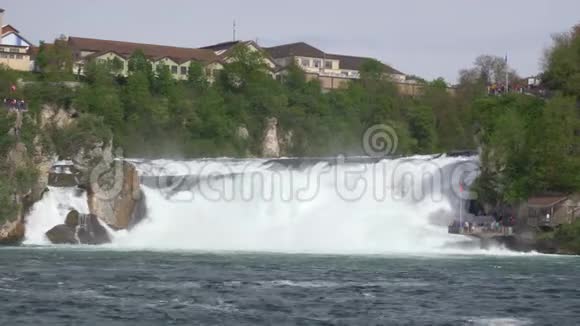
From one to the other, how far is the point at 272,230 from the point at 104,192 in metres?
10.1

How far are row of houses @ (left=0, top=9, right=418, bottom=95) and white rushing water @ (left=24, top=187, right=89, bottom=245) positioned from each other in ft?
82.8

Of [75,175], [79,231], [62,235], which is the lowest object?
[62,235]

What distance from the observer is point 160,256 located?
50.8 metres

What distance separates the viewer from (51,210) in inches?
2443

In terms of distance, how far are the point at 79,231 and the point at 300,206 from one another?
12.8 meters

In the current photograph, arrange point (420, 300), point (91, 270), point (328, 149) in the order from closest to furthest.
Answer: point (420, 300), point (91, 270), point (328, 149)

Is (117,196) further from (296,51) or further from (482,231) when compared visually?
(296,51)

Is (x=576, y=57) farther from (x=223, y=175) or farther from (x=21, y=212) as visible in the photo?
(x=21, y=212)

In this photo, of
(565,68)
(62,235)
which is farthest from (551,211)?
(62,235)

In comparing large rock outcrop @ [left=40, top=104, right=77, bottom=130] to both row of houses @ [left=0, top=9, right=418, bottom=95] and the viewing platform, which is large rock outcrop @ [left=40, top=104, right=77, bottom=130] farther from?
the viewing platform

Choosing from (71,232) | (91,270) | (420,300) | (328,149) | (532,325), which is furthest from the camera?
(328,149)

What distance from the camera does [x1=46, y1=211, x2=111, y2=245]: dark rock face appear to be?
2387 inches

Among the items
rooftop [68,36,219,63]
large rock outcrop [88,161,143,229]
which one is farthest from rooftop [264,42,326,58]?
large rock outcrop [88,161,143,229]

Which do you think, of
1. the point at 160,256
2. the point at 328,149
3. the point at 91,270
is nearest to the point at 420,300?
the point at 91,270
